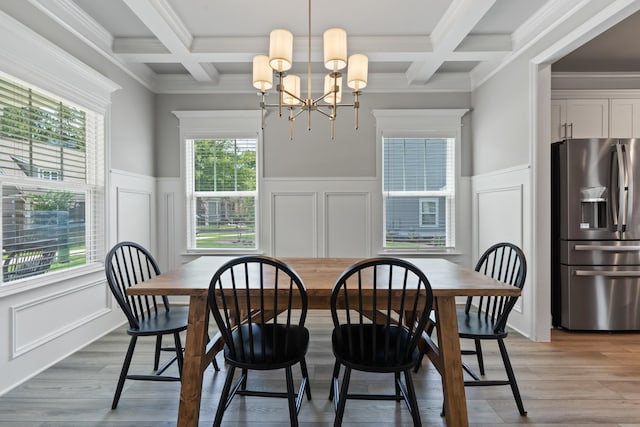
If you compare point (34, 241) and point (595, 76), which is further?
point (595, 76)

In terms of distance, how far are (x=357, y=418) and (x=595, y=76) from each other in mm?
4078

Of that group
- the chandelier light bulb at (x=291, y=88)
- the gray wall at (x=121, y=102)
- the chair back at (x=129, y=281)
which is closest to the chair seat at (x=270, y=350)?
the chair back at (x=129, y=281)

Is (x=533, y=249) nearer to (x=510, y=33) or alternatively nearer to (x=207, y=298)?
(x=510, y=33)

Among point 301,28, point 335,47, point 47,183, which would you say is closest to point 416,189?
point 301,28

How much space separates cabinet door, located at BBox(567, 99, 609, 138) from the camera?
3.73 meters

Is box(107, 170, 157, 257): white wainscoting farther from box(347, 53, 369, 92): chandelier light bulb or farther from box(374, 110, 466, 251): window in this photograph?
box(374, 110, 466, 251): window

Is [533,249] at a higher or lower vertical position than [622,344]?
higher

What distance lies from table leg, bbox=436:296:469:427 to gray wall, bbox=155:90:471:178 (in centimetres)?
254

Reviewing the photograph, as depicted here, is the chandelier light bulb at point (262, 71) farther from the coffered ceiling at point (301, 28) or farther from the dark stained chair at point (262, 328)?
the dark stained chair at point (262, 328)

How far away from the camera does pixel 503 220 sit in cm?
351

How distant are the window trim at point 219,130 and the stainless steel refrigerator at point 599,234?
118 inches

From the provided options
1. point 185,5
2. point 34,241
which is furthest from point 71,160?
point 185,5

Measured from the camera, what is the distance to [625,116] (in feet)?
12.3

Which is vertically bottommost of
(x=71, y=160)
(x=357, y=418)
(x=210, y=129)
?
(x=357, y=418)
